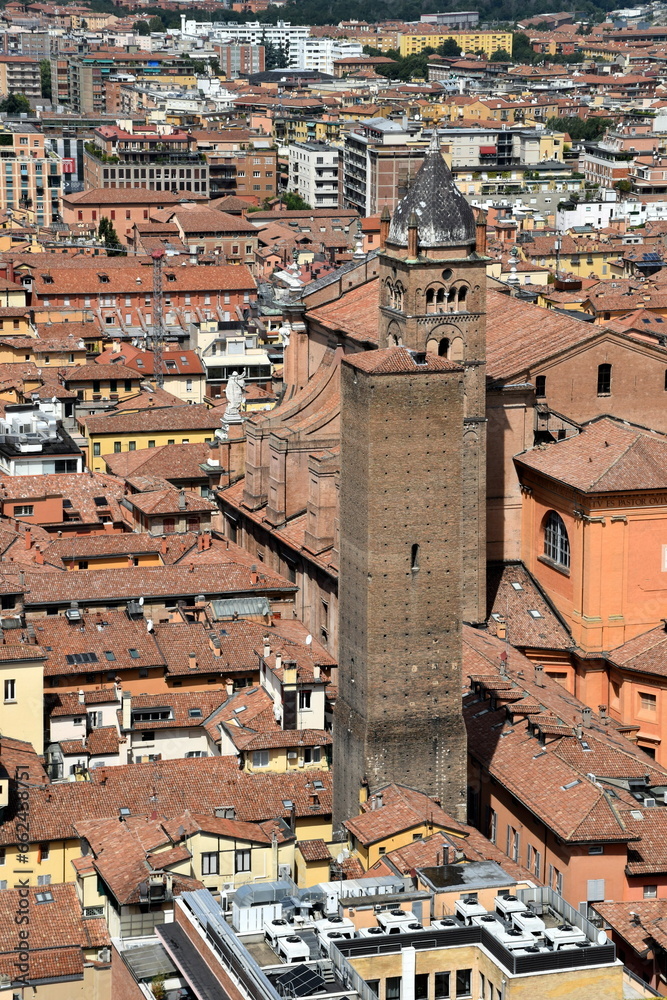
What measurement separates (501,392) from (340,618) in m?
11.4

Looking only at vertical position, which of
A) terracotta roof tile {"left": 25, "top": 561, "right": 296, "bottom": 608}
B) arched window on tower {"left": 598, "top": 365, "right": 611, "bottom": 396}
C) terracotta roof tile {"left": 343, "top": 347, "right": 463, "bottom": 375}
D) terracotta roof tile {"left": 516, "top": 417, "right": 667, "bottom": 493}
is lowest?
terracotta roof tile {"left": 25, "top": 561, "right": 296, "bottom": 608}

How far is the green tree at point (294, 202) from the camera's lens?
172250 mm

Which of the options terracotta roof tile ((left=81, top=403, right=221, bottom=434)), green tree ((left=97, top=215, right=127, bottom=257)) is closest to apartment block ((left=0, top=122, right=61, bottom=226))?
green tree ((left=97, top=215, right=127, bottom=257))

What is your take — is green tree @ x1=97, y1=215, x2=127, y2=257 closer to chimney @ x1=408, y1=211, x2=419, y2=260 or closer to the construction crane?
the construction crane

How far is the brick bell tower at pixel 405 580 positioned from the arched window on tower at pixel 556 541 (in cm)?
947

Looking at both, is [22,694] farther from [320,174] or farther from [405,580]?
[320,174]

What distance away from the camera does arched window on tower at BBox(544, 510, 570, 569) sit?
61344 mm

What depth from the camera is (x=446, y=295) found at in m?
60.6

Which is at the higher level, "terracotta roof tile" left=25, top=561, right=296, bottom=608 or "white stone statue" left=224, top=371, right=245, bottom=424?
"white stone statue" left=224, top=371, right=245, bottom=424

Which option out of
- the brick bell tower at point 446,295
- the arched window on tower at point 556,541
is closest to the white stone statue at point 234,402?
the brick bell tower at point 446,295

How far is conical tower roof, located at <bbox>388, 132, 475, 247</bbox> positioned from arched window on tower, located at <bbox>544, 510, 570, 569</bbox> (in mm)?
7871

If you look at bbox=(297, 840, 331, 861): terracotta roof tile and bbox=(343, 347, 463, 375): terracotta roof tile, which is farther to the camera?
bbox=(343, 347, 463, 375): terracotta roof tile

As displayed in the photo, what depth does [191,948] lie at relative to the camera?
40.5 meters

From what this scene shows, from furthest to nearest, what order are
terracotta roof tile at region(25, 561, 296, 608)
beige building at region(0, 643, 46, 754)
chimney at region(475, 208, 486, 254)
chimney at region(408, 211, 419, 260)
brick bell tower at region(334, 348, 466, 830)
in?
terracotta roof tile at region(25, 561, 296, 608) → chimney at region(475, 208, 486, 254) → chimney at region(408, 211, 419, 260) → beige building at region(0, 643, 46, 754) → brick bell tower at region(334, 348, 466, 830)
